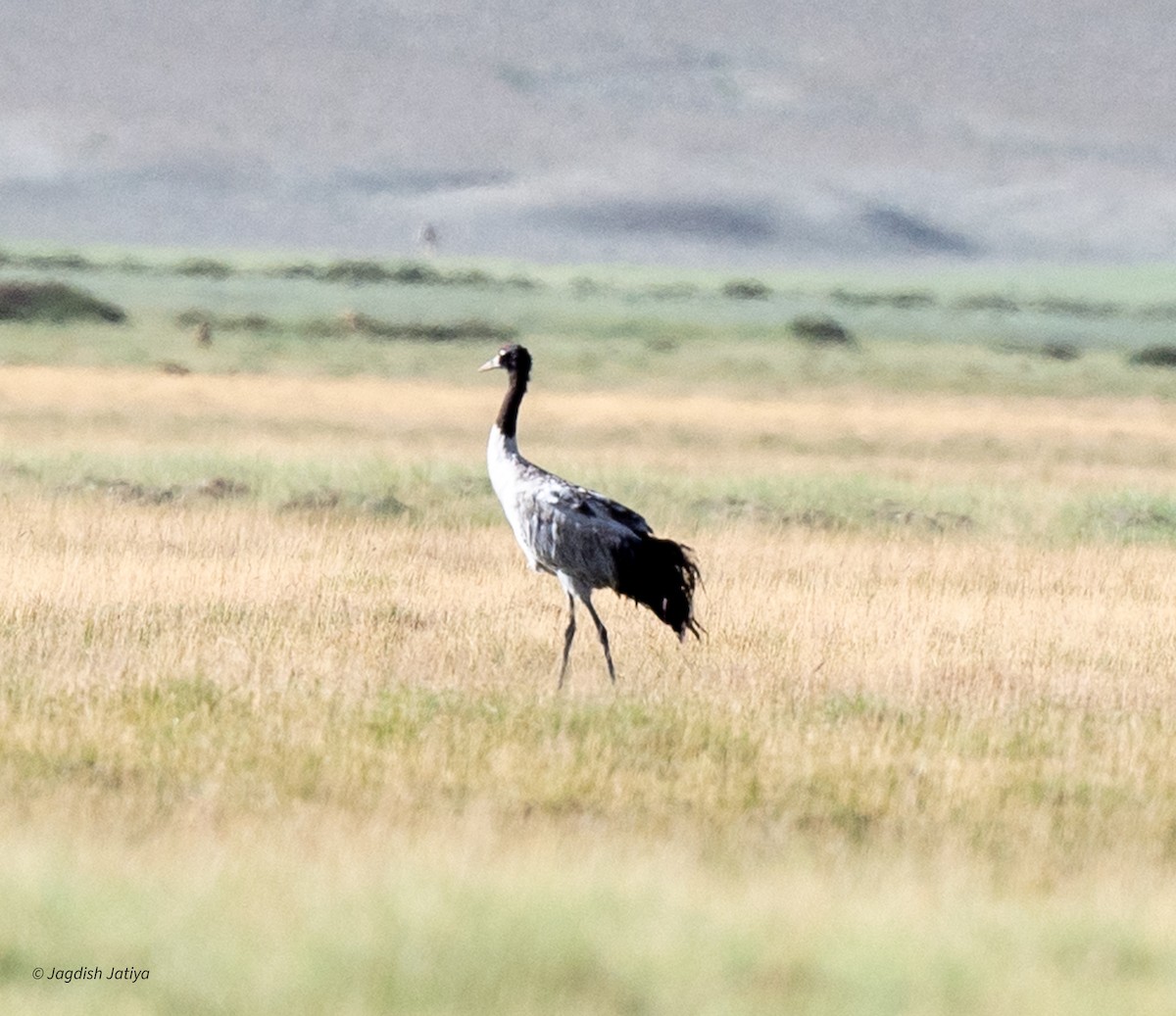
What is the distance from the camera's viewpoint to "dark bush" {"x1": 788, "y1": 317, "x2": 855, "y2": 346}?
88.6 meters

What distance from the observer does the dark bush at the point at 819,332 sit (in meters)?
88.6

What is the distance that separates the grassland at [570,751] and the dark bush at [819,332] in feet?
196

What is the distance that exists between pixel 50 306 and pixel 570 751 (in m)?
75.0

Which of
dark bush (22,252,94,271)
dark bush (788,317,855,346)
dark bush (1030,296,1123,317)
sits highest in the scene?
dark bush (1030,296,1123,317)

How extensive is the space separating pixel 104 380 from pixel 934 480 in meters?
22.0

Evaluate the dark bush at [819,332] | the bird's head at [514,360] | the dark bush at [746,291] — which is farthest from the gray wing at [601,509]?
the dark bush at [746,291]

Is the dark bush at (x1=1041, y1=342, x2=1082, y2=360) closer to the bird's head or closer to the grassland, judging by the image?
the grassland

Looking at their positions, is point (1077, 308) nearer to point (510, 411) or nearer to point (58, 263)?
point (58, 263)

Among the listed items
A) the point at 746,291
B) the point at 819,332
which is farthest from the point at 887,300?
the point at 819,332

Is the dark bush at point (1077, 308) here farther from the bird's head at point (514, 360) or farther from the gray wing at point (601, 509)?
the gray wing at point (601, 509)

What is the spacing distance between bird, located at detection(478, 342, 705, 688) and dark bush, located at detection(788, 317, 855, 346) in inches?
2946

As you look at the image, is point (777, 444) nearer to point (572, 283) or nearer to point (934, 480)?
point (934, 480)

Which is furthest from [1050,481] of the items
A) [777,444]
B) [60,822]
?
[60,822]

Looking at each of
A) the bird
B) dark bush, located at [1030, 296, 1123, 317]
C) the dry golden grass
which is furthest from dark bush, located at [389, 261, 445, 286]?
the bird
